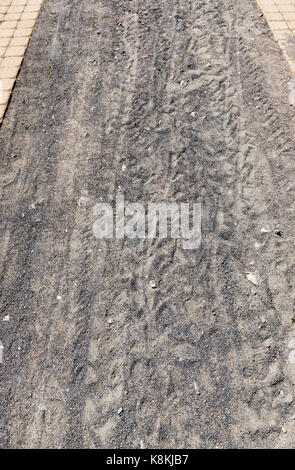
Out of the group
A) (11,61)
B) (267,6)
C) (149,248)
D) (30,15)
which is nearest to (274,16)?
(267,6)

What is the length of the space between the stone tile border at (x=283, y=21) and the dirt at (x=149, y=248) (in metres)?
0.12

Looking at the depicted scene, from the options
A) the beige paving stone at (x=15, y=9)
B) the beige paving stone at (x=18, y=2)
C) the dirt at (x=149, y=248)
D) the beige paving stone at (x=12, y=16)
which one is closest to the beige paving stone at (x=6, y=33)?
the beige paving stone at (x=12, y=16)

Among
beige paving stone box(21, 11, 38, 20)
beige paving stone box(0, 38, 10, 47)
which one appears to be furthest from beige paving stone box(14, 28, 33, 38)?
beige paving stone box(21, 11, 38, 20)

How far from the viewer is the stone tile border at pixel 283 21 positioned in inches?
223

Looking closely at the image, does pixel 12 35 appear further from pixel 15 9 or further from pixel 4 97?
pixel 4 97

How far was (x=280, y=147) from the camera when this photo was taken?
4.67 metres

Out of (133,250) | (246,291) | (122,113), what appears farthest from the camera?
(122,113)

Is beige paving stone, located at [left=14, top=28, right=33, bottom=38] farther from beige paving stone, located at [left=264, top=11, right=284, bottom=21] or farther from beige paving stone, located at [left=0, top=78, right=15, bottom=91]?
beige paving stone, located at [left=264, top=11, right=284, bottom=21]

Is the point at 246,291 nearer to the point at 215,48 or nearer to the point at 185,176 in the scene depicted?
the point at 185,176

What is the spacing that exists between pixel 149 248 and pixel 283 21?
431 cm

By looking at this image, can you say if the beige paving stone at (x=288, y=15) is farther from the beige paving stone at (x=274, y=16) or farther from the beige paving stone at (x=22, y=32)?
the beige paving stone at (x=22, y=32)

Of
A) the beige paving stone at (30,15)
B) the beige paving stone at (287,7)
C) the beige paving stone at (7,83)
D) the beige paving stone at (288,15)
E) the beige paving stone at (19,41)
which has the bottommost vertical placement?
the beige paving stone at (7,83)

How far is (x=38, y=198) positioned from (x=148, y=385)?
2.27 m
